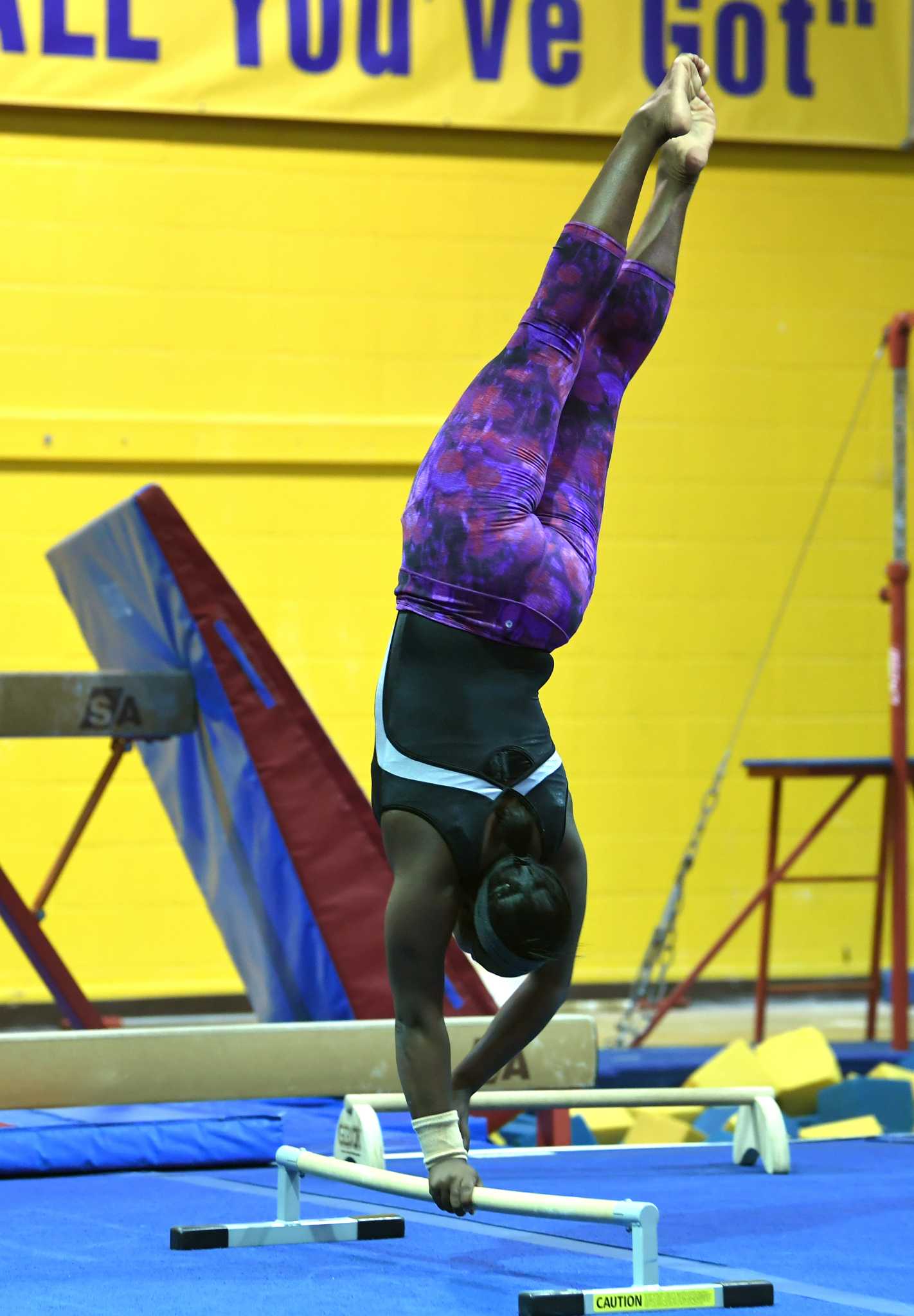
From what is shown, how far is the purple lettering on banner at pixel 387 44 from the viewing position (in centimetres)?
688

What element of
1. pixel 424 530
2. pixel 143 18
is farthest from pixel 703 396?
pixel 424 530

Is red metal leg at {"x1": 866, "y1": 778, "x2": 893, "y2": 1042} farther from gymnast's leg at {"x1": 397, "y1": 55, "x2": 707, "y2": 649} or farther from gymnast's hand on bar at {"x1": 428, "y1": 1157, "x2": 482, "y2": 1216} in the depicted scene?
gymnast's hand on bar at {"x1": 428, "y1": 1157, "x2": 482, "y2": 1216}

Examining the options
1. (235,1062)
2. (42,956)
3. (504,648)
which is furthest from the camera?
(42,956)

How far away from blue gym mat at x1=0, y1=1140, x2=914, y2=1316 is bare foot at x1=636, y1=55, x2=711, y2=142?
1.83 metres

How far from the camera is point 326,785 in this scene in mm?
4055

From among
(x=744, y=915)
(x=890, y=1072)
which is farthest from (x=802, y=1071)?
(x=744, y=915)

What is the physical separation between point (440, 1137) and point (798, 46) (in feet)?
20.2

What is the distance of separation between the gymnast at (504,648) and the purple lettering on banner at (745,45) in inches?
186

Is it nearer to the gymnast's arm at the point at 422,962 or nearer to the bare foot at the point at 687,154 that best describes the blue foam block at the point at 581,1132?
the gymnast's arm at the point at 422,962

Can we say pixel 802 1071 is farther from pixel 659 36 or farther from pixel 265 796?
pixel 659 36

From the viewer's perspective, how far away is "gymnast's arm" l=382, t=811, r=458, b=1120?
7.77 ft

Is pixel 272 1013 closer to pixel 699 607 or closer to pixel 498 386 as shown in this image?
pixel 498 386

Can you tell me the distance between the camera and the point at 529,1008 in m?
2.56

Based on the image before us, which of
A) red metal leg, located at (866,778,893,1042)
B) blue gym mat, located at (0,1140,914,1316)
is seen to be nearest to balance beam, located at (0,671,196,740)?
blue gym mat, located at (0,1140,914,1316)
